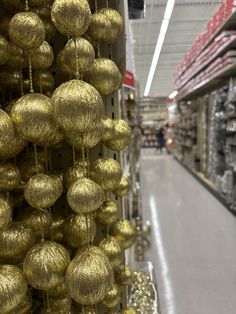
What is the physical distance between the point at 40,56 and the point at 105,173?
0.25m

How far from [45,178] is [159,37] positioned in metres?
10.0

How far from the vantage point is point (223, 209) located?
4.78m

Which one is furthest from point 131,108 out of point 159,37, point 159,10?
point 159,37

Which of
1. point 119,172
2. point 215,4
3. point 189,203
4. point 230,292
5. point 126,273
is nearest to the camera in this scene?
point 119,172

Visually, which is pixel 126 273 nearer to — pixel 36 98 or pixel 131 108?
pixel 36 98

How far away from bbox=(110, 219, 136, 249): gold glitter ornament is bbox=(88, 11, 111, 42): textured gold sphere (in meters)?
0.42

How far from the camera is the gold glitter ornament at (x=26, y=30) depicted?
560 millimetres

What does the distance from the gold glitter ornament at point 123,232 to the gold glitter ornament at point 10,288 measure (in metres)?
0.29

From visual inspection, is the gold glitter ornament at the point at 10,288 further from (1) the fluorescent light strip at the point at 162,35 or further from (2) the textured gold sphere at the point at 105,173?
(1) the fluorescent light strip at the point at 162,35

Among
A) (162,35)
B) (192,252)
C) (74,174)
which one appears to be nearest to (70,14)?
(74,174)

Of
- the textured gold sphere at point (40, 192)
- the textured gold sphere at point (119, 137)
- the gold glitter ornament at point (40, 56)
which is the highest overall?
the gold glitter ornament at point (40, 56)

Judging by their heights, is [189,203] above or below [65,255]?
below

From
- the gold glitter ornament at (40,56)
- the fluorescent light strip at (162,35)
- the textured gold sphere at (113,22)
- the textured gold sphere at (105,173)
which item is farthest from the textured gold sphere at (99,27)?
the fluorescent light strip at (162,35)

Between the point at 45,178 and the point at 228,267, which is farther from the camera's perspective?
the point at 228,267
